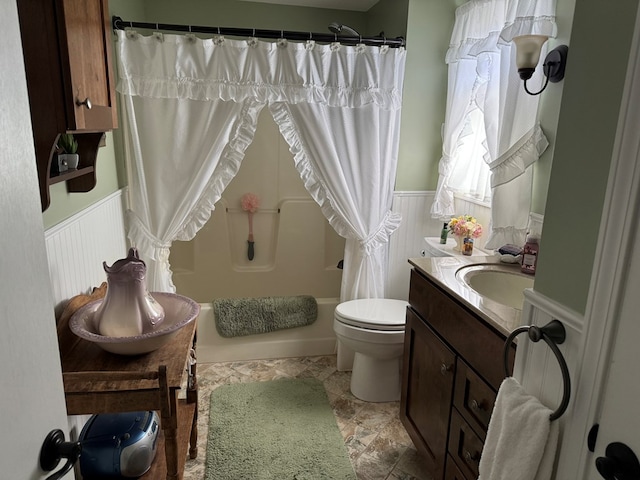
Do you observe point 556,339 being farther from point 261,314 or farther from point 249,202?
point 249,202

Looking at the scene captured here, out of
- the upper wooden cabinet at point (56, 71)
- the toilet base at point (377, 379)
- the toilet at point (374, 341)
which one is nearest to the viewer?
the upper wooden cabinet at point (56, 71)

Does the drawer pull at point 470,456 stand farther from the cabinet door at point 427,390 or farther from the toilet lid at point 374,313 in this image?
the toilet lid at point 374,313

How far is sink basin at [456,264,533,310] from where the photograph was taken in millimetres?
1867

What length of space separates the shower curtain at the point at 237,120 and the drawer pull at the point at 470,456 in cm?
136

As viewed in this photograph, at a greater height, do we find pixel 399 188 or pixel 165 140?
pixel 165 140

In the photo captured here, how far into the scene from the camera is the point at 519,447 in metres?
0.97

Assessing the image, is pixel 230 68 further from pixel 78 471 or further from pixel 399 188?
pixel 78 471

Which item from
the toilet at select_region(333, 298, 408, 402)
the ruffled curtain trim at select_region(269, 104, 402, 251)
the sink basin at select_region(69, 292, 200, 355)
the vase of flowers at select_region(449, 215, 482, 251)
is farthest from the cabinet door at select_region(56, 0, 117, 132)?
the vase of flowers at select_region(449, 215, 482, 251)

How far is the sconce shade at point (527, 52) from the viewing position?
1725 millimetres

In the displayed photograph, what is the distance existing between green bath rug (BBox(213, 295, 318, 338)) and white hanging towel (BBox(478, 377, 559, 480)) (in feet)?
6.26

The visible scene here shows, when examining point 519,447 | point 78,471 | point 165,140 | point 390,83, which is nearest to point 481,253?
point 390,83

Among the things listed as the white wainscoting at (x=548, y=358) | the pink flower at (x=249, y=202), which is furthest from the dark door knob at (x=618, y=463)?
the pink flower at (x=249, y=202)

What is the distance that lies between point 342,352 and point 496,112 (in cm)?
162

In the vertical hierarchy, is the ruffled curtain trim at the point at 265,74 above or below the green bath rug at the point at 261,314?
above
